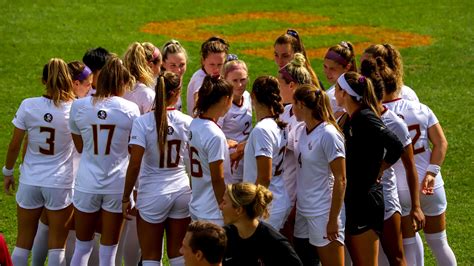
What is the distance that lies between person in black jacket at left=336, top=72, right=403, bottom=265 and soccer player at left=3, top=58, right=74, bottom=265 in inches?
84.2

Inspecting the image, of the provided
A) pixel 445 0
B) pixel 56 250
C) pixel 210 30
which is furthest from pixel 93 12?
pixel 56 250

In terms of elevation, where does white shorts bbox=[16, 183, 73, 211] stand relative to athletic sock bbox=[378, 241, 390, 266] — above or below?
above

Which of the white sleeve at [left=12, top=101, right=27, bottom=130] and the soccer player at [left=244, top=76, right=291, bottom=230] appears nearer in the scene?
the soccer player at [left=244, top=76, right=291, bottom=230]

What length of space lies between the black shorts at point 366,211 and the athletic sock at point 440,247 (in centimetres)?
88

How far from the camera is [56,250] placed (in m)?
7.90

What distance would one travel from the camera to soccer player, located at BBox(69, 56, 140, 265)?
24.6 ft

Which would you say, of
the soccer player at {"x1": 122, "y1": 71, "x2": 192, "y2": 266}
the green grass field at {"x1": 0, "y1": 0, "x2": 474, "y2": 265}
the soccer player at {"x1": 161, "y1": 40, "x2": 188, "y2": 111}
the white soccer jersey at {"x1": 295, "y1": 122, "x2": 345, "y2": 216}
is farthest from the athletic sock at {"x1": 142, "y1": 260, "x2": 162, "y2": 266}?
the green grass field at {"x1": 0, "y1": 0, "x2": 474, "y2": 265}

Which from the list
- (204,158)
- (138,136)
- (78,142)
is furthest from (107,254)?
(204,158)

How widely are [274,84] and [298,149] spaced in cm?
52

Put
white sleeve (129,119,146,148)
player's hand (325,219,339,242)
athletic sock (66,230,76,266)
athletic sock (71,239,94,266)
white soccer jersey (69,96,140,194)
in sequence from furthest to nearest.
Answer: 1. athletic sock (66,230,76,266)
2. athletic sock (71,239,94,266)
3. white soccer jersey (69,96,140,194)
4. white sleeve (129,119,146,148)
5. player's hand (325,219,339,242)

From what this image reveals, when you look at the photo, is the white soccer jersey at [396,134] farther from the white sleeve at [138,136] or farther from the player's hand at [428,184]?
the white sleeve at [138,136]

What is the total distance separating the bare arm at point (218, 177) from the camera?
7.04m

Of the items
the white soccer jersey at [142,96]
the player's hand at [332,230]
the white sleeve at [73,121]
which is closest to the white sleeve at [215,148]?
the player's hand at [332,230]

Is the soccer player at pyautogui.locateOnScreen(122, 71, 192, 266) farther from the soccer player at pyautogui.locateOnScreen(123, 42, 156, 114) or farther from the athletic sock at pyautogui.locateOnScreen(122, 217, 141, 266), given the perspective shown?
the soccer player at pyautogui.locateOnScreen(123, 42, 156, 114)
